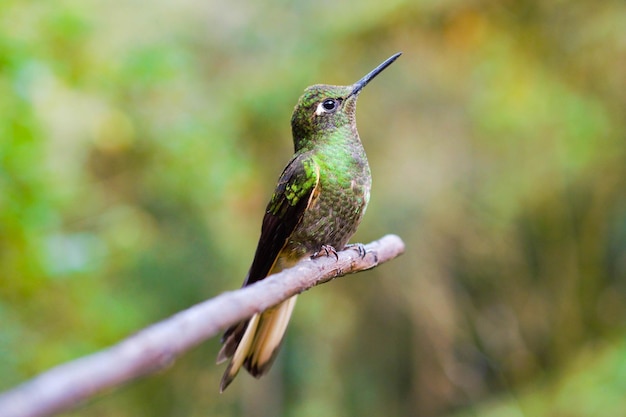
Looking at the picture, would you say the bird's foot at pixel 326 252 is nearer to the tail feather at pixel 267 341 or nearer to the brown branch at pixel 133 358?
the tail feather at pixel 267 341

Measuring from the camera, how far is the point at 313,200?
173 centimetres

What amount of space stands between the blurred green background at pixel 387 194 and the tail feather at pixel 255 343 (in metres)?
2.15

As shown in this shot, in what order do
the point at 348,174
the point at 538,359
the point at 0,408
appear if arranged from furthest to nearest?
the point at 538,359 < the point at 348,174 < the point at 0,408

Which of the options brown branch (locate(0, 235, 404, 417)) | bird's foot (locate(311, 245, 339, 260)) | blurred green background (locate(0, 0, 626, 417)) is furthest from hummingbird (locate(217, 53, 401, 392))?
blurred green background (locate(0, 0, 626, 417))

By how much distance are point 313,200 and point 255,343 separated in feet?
1.22

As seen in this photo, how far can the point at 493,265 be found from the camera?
19.4 ft

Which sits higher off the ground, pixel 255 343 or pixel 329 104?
pixel 329 104

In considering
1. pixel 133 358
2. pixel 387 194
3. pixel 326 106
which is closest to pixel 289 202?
pixel 326 106

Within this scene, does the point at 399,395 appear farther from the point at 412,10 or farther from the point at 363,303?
the point at 412,10

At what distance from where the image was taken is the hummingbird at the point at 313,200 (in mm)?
1642

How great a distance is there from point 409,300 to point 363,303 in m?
0.46

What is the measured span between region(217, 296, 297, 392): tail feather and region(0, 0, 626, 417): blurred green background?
2152 millimetres

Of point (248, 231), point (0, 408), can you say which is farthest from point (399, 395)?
point (0, 408)

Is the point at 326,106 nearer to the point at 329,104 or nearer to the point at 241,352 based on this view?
the point at 329,104
